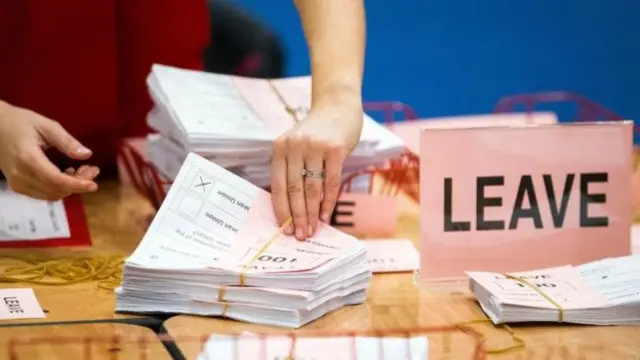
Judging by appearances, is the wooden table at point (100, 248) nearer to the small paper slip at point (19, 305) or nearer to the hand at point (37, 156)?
the small paper slip at point (19, 305)

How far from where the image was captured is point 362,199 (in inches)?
62.9

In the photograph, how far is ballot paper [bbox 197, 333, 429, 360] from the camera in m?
1.00

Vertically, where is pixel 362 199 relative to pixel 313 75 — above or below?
below

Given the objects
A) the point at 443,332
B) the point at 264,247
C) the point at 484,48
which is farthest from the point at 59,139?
the point at 484,48

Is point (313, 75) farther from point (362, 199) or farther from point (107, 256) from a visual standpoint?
point (107, 256)

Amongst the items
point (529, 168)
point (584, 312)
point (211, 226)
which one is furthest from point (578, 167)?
point (211, 226)

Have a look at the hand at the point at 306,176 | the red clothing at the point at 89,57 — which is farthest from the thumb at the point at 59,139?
the red clothing at the point at 89,57

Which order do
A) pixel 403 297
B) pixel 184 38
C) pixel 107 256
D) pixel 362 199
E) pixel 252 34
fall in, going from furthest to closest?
pixel 252 34 < pixel 184 38 < pixel 362 199 < pixel 107 256 < pixel 403 297

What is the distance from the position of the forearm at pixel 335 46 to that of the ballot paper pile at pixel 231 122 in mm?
89

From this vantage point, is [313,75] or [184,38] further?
[184,38]

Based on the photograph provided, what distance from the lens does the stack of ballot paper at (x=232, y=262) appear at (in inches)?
46.6

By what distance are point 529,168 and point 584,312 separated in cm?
22

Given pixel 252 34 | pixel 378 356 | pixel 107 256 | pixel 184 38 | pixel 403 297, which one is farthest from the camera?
pixel 252 34

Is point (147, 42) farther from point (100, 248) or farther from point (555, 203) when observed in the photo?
point (555, 203)
